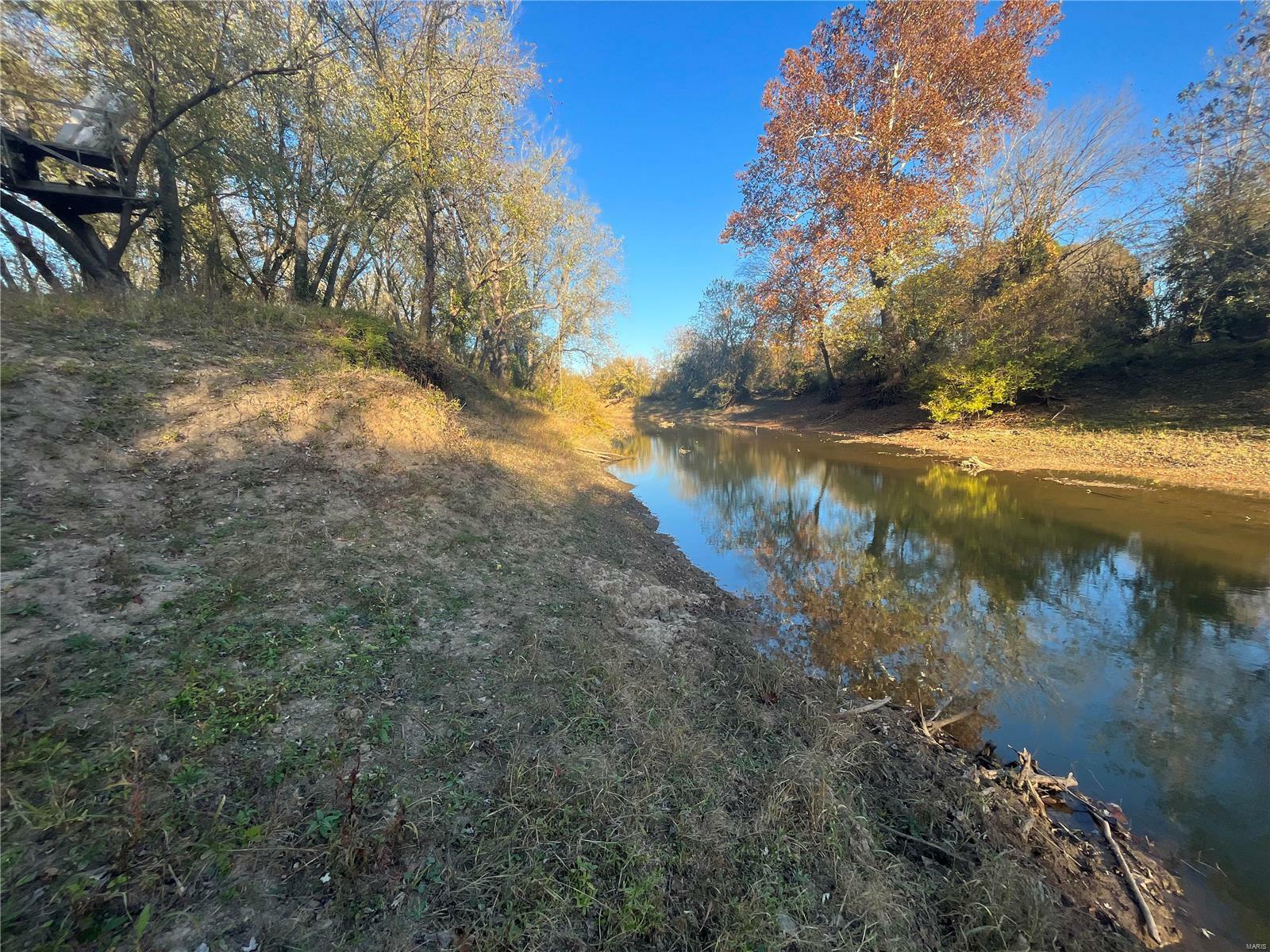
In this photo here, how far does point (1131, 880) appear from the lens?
2.93m

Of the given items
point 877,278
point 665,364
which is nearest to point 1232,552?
point 877,278

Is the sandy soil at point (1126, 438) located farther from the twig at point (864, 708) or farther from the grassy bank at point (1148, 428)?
the twig at point (864, 708)

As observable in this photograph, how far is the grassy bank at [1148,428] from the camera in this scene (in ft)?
42.6

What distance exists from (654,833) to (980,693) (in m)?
4.55

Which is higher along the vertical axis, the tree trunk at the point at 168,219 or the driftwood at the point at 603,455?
the tree trunk at the point at 168,219

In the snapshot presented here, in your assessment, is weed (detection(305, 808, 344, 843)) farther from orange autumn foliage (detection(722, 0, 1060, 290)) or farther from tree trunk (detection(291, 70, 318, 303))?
orange autumn foliage (detection(722, 0, 1060, 290))

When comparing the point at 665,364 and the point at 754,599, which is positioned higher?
the point at 665,364

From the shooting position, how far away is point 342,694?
3662mm

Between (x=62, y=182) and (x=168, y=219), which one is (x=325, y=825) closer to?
(x=62, y=182)

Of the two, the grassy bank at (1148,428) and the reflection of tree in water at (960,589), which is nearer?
the reflection of tree in water at (960,589)

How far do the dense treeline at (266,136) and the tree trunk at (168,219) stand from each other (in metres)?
0.04

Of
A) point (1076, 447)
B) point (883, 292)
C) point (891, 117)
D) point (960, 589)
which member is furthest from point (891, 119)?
point (960, 589)

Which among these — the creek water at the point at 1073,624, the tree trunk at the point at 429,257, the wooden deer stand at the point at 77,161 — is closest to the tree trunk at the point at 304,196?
the tree trunk at the point at 429,257

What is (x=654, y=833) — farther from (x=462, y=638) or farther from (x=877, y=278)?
(x=877, y=278)
